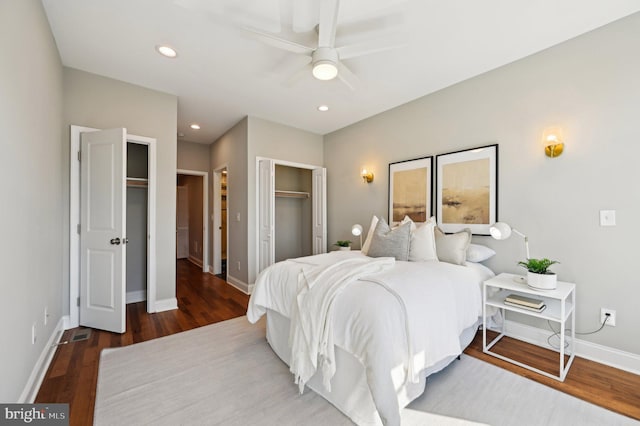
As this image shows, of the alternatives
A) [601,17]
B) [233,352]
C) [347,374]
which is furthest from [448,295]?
[601,17]

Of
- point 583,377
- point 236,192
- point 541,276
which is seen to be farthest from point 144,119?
point 583,377

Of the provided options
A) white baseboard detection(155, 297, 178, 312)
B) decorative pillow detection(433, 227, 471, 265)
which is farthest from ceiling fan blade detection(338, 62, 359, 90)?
white baseboard detection(155, 297, 178, 312)

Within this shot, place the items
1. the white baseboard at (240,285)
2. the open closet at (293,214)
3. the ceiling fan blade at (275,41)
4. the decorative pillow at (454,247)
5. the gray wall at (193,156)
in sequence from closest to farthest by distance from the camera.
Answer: the ceiling fan blade at (275,41), the decorative pillow at (454,247), the white baseboard at (240,285), the gray wall at (193,156), the open closet at (293,214)

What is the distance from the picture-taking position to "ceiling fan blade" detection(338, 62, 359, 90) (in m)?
2.35

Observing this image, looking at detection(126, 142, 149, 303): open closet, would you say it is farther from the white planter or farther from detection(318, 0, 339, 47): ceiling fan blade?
the white planter

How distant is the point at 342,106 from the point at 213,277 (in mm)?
3982

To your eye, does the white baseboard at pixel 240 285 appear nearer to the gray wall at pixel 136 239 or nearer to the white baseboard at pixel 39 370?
the gray wall at pixel 136 239

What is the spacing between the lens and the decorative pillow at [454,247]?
8.65ft

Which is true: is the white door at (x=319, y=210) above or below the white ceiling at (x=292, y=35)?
below

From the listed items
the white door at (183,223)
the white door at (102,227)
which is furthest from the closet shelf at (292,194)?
the white door at (183,223)

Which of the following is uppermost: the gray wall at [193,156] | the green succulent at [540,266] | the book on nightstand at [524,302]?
the gray wall at [193,156]

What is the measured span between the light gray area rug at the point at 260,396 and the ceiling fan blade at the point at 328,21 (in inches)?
103

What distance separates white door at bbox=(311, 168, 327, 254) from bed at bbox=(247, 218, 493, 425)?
2597 mm

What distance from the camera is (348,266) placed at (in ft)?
7.11
